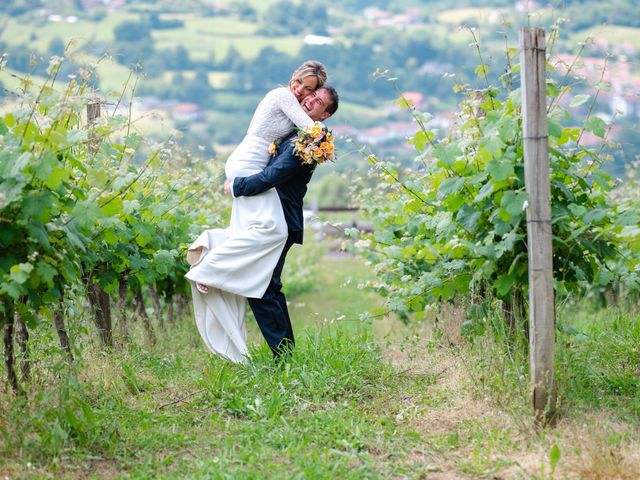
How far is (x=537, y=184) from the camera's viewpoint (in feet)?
13.7

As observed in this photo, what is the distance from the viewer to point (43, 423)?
411cm

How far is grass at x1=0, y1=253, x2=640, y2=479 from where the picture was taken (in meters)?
4.02

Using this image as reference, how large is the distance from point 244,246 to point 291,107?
0.92 m

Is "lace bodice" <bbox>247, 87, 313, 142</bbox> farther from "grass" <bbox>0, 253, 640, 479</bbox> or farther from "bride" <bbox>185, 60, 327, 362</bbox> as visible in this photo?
"grass" <bbox>0, 253, 640, 479</bbox>

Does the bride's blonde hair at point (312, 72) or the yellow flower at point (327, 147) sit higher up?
the bride's blonde hair at point (312, 72)

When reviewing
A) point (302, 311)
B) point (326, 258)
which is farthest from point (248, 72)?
point (302, 311)

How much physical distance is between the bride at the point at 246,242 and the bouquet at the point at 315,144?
0.45ft

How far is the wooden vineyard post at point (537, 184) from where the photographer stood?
414 centimetres

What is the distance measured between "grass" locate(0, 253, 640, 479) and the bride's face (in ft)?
5.20

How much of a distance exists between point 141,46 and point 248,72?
27.1 ft

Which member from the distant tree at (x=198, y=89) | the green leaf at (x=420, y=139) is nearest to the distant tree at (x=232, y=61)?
the distant tree at (x=198, y=89)

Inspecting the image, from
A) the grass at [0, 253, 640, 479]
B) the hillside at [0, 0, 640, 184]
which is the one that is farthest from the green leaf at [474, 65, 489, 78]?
the hillside at [0, 0, 640, 184]

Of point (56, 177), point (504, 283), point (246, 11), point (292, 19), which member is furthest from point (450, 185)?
point (246, 11)

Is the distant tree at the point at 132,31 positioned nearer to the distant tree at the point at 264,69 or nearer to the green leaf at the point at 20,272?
the distant tree at the point at 264,69
